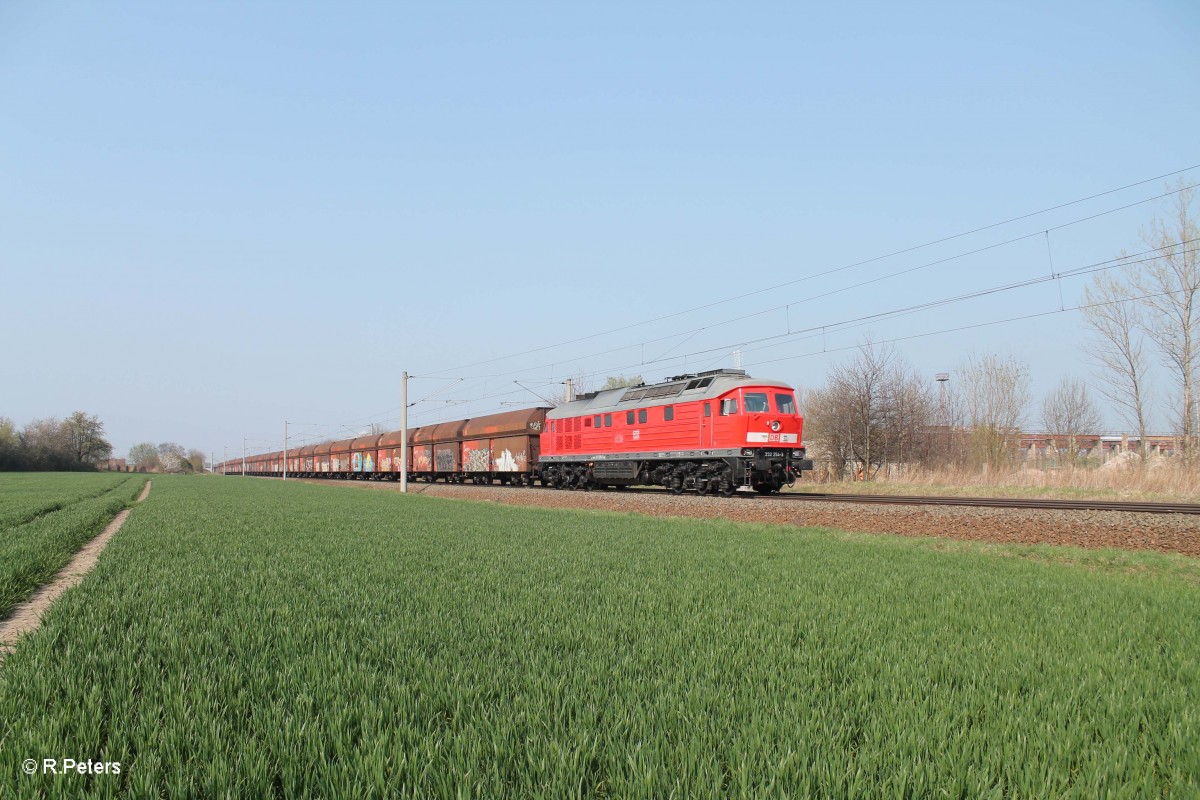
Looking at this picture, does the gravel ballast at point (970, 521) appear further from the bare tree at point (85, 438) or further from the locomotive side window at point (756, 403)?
the bare tree at point (85, 438)

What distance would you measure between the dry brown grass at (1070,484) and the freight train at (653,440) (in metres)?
6.75

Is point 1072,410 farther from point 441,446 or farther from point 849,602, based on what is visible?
point 849,602

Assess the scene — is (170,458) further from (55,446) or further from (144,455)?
(55,446)

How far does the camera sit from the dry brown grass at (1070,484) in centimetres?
2238

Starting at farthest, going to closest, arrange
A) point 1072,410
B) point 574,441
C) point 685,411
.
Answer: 1. point 1072,410
2. point 574,441
3. point 685,411

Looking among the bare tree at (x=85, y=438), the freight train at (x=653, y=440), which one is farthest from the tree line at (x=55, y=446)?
the freight train at (x=653, y=440)

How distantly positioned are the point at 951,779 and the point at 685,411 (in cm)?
2349

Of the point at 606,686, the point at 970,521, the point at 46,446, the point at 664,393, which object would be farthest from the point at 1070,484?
the point at 46,446

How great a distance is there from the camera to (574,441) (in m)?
34.0

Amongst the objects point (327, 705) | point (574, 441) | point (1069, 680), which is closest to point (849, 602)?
point (1069, 680)

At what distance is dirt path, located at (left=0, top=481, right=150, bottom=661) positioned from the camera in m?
6.65

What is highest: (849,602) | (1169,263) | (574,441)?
(1169,263)

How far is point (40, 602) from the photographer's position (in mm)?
8586

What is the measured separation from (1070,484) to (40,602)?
30.7 meters
